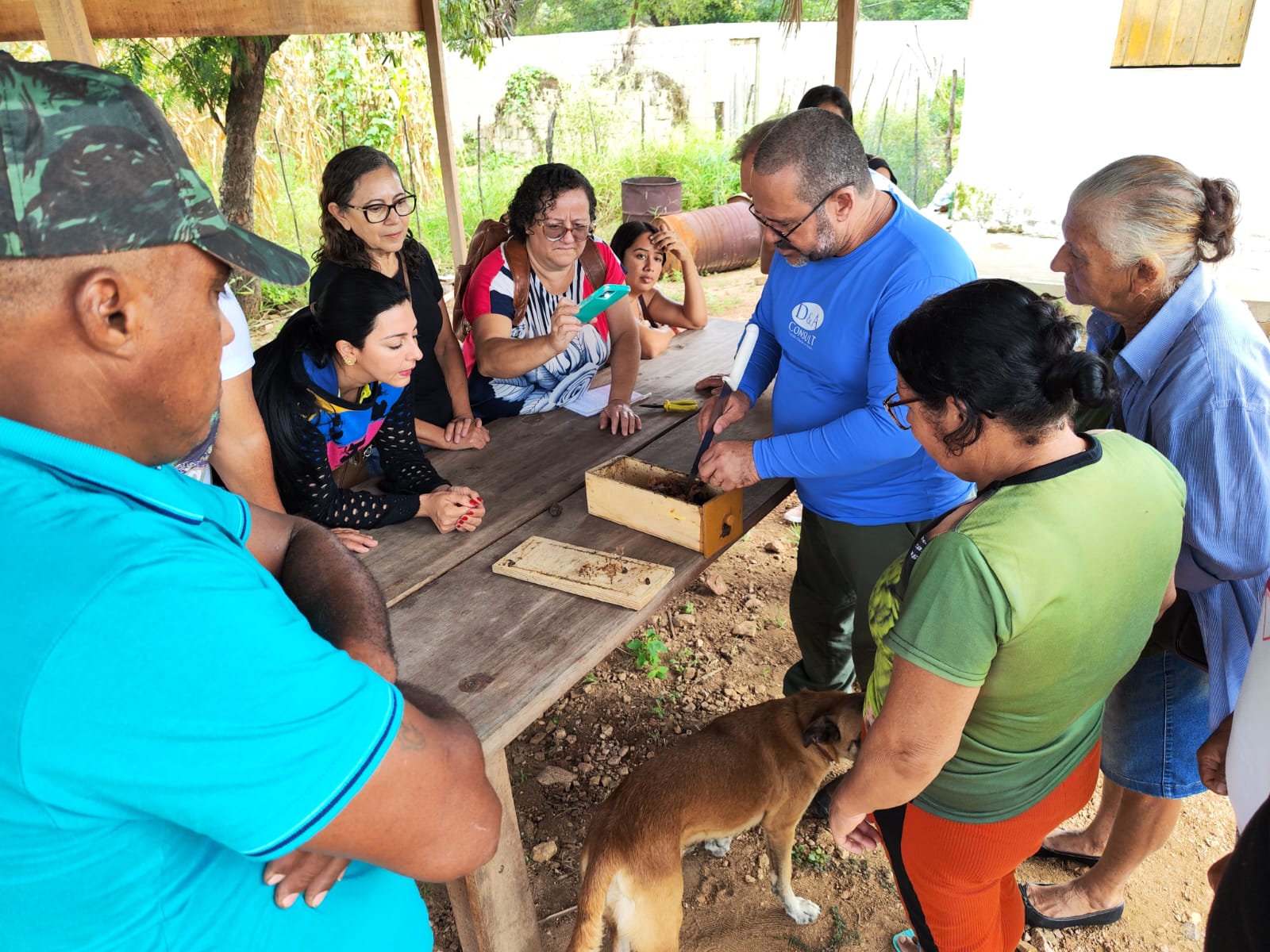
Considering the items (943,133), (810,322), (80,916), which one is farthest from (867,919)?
(943,133)

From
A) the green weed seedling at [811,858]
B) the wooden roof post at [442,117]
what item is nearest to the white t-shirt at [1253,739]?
the green weed seedling at [811,858]

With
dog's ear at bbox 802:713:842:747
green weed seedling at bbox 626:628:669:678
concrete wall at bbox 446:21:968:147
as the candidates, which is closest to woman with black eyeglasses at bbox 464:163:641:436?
green weed seedling at bbox 626:628:669:678

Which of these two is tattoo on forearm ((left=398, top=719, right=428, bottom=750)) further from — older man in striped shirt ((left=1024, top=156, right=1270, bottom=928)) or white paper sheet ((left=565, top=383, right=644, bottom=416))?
white paper sheet ((left=565, top=383, right=644, bottom=416))

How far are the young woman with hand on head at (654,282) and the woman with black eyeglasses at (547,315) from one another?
1.55 ft

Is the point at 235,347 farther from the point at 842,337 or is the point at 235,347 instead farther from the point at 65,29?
the point at 65,29

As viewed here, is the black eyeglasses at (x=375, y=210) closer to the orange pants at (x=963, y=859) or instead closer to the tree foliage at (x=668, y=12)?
the orange pants at (x=963, y=859)

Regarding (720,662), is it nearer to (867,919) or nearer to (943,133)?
(867,919)

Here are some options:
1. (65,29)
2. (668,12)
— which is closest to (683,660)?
(65,29)

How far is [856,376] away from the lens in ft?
7.80

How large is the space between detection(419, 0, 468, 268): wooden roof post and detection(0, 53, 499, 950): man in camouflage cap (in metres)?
4.45

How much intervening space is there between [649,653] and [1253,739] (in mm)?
2607

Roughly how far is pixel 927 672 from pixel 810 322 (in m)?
1.28

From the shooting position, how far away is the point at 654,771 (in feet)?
7.55

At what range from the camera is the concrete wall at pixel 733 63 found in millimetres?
12273
